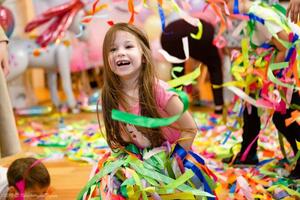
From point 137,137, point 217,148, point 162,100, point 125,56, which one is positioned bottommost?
point 217,148

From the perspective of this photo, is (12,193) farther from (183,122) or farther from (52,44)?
(52,44)

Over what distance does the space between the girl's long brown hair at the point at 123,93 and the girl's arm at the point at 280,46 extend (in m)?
0.62

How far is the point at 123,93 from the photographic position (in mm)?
1465

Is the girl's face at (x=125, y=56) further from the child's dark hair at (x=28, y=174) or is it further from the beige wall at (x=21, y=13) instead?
the beige wall at (x=21, y=13)

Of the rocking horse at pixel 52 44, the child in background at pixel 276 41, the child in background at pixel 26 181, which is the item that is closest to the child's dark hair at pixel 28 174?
the child in background at pixel 26 181

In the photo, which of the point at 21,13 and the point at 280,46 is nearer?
the point at 280,46

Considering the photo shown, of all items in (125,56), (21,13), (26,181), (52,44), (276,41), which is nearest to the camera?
(125,56)

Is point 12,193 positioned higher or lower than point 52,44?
lower

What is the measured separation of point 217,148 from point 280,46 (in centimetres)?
77

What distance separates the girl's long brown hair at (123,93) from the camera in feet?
4.67

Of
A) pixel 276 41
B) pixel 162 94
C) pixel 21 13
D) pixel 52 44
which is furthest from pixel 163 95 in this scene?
pixel 21 13

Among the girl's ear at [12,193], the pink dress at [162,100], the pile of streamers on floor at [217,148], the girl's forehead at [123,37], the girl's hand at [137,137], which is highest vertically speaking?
the girl's forehead at [123,37]

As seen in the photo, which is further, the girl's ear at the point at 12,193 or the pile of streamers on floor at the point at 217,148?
the pile of streamers on floor at the point at 217,148

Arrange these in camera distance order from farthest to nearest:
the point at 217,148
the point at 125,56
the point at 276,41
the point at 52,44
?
1. the point at 52,44
2. the point at 217,148
3. the point at 276,41
4. the point at 125,56
